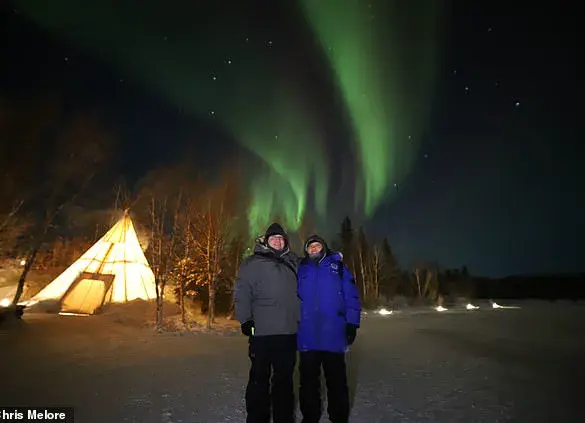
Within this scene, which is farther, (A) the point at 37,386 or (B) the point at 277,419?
(A) the point at 37,386

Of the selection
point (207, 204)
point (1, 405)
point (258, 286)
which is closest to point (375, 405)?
point (258, 286)

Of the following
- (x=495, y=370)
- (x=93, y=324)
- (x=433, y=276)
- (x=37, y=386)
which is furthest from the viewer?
(x=433, y=276)

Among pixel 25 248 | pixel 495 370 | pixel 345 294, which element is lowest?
pixel 495 370

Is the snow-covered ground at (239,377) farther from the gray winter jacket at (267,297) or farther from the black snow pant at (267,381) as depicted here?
the gray winter jacket at (267,297)

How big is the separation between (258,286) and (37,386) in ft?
13.5

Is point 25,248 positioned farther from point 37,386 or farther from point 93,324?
point 37,386

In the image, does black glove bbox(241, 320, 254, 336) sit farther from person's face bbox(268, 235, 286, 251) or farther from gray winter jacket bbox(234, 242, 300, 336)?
person's face bbox(268, 235, 286, 251)

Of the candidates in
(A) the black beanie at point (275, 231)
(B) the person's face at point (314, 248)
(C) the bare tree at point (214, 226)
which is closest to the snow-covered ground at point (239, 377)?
(B) the person's face at point (314, 248)

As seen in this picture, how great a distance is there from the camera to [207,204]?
62.4 feet

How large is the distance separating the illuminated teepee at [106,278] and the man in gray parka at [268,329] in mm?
17436

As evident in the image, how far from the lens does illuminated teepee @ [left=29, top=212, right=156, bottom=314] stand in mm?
19516

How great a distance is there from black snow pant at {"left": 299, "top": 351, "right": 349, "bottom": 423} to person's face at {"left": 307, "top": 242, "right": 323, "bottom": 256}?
41.0 inches

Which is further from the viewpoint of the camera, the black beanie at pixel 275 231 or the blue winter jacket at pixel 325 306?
the black beanie at pixel 275 231

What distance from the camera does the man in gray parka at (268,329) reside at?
409 cm
